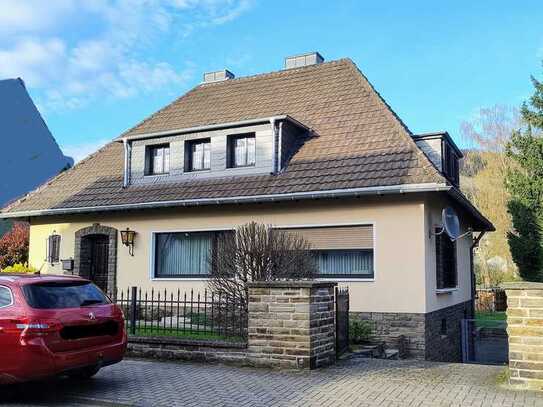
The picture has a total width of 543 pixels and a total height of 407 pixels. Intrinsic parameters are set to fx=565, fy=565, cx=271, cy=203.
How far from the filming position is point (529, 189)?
738 inches

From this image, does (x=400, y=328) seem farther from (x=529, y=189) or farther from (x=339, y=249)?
(x=529, y=189)

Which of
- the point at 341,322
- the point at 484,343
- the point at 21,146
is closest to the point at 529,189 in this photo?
the point at 484,343

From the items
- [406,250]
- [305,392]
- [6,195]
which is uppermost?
[6,195]

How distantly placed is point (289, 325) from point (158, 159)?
8898 mm

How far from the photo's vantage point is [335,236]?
1309 cm

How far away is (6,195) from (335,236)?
19.2m

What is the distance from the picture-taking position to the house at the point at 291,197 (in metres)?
12.3

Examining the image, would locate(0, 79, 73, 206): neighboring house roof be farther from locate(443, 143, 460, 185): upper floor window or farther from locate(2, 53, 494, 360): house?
locate(443, 143, 460, 185): upper floor window

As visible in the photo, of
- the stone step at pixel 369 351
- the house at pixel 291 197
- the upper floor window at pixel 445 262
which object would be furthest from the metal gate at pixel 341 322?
the upper floor window at pixel 445 262

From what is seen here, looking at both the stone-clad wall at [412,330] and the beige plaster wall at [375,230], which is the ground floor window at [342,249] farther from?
the stone-clad wall at [412,330]

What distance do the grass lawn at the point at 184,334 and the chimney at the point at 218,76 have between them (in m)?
11.0

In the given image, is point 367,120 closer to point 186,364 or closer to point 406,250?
point 406,250

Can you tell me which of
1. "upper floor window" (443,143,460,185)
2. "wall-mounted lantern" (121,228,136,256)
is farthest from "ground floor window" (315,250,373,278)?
"wall-mounted lantern" (121,228,136,256)

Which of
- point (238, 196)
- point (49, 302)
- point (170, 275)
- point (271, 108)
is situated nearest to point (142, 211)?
point (170, 275)
